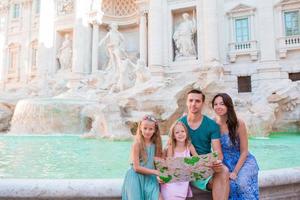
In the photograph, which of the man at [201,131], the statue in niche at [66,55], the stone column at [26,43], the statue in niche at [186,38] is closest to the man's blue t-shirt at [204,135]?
the man at [201,131]

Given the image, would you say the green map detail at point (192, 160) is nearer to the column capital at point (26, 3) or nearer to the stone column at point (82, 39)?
the stone column at point (82, 39)

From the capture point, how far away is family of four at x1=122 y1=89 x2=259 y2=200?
205cm

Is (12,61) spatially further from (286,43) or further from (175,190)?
(175,190)

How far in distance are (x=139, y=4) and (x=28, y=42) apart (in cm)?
960

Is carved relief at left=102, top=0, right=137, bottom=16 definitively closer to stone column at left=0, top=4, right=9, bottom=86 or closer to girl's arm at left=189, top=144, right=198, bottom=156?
stone column at left=0, top=4, right=9, bottom=86

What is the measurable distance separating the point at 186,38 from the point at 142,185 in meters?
13.7

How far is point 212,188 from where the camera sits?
2078 millimetres

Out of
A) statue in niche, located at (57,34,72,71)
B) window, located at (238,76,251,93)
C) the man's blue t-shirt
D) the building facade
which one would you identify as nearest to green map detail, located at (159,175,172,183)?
the man's blue t-shirt

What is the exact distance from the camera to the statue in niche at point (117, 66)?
12.7 metres

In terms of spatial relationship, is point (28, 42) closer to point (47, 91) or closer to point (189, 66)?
point (47, 91)

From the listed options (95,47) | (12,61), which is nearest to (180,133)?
(95,47)

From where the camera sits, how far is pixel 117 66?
47.8ft

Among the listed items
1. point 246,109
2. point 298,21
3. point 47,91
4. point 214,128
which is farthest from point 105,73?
point 214,128

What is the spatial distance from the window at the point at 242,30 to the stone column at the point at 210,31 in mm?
1275
